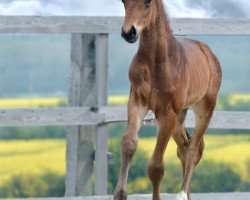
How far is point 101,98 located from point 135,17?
279 centimetres

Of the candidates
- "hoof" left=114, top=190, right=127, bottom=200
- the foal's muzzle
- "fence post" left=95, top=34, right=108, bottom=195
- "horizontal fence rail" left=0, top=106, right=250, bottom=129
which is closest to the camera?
the foal's muzzle

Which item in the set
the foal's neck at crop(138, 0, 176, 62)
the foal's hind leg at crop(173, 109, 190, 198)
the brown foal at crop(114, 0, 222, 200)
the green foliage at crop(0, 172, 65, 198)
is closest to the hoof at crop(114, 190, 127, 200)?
the brown foal at crop(114, 0, 222, 200)

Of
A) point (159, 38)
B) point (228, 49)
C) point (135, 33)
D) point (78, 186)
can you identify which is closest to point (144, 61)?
point (159, 38)

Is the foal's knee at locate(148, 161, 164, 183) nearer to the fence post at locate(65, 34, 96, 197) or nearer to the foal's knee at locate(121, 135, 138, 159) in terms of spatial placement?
the foal's knee at locate(121, 135, 138, 159)

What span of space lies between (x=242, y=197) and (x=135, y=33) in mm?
A: 2784

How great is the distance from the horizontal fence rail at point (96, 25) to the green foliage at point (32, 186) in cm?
190

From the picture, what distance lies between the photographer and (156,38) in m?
6.73

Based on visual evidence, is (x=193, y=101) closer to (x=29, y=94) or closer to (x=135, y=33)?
(x=135, y=33)

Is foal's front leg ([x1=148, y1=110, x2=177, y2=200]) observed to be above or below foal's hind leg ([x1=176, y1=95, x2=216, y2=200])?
above

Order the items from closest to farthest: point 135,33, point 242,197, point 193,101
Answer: point 135,33 → point 193,101 → point 242,197

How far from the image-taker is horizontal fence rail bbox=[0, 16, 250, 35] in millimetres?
8672

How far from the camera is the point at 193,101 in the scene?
290 inches

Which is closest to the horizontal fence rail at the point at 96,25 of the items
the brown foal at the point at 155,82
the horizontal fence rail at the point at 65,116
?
the horizontal fence rail at the point at 65,116

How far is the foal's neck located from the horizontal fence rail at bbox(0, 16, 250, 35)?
2.16 metres
